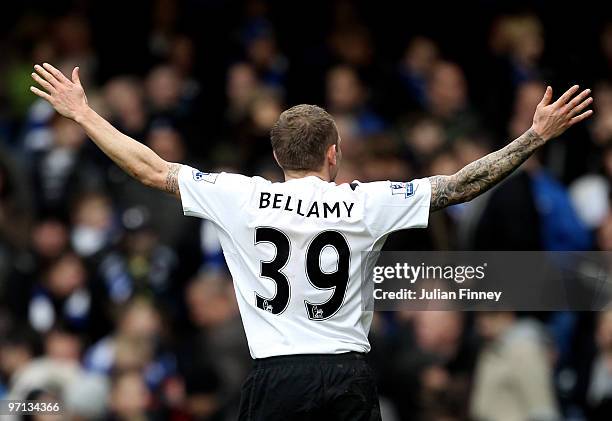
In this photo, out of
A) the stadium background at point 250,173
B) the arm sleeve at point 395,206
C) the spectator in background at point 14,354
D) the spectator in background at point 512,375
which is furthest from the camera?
the spectator in background at point 14,354

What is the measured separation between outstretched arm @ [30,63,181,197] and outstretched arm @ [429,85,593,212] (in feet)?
4.02

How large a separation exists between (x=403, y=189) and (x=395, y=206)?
0.09 m

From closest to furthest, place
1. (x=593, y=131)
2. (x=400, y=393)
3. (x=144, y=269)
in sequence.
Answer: (x=400, y=393) < (x=593, y=131) < (x=144, y=269)

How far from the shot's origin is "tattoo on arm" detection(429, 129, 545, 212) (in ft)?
20.7

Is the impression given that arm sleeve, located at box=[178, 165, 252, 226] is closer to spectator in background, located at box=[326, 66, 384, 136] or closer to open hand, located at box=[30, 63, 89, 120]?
open hand, located at box=[30, 63, 89, 120]

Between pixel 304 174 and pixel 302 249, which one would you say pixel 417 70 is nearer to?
pixel 304 174

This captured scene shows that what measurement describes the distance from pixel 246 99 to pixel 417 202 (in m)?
6.81

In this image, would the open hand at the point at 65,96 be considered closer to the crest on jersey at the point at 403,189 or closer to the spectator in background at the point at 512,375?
the crest on jersey at the point at 403,189

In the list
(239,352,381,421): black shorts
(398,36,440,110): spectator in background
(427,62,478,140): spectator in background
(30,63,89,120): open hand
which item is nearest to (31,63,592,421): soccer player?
(239,352,381,421): black shorts

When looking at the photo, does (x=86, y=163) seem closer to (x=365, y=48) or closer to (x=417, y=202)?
→ (x=365, y=48)

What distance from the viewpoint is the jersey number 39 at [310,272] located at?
6078 millimetres

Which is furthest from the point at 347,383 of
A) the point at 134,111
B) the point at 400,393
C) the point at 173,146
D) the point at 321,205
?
the point at 134,111

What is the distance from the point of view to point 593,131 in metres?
11.1

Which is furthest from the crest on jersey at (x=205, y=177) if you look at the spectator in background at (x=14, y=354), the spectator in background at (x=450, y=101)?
the spectator in background at (x=450, y=101)
